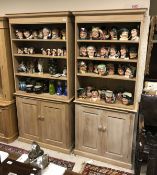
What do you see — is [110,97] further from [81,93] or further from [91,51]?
[91,51]

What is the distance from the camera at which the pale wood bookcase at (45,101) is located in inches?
99.7

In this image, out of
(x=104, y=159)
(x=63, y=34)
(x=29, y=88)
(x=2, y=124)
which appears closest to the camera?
(x=63, y=34)

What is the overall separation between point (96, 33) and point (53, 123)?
1.33 metres

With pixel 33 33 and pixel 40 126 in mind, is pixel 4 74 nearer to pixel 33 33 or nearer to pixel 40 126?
pixel 33 33

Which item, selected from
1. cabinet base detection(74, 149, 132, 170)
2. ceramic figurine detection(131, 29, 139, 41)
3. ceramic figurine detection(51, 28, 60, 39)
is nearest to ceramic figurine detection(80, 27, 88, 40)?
ceramic figurine detection(51, 28, 60, 39)

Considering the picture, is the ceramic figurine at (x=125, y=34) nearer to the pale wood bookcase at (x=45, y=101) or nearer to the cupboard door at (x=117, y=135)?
the pale wood bookcase at (x=45, y=101)

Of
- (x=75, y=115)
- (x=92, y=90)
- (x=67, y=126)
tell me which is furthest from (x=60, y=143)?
(x=92, y=90)

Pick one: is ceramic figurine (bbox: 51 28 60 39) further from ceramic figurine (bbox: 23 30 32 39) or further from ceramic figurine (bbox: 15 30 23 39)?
ceramic figurine (bbox: 15 30 23 39)

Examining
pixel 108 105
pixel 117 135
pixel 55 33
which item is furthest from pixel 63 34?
pixel 117 135

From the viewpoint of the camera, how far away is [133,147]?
2.51 m

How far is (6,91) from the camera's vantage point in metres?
2.89

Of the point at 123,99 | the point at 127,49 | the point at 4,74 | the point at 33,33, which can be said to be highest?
the point at 33,33

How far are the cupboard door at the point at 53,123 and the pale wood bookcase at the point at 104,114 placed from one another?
197 mm

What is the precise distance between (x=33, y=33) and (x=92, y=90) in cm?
111
